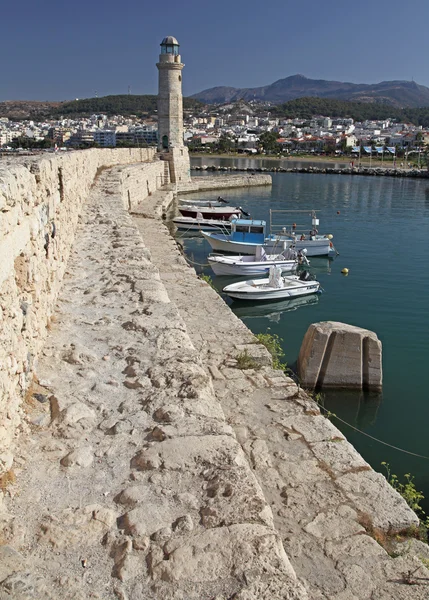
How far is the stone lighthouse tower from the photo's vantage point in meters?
32.5

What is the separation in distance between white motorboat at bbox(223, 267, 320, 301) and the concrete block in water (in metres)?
4.66

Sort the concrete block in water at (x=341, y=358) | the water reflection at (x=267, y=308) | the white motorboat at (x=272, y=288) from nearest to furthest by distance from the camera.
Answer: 1. the concrete block in water at (x=341, y=358)
2. the water reflection at (x=267, y=308)
3. the white motorboat at (x=272, y=288)

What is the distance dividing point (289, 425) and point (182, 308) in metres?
3.15

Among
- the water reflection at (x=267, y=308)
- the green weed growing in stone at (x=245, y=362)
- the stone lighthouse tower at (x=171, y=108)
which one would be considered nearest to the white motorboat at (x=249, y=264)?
the water reflection at (x=267, y=308)

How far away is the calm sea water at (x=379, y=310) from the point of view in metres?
6.98

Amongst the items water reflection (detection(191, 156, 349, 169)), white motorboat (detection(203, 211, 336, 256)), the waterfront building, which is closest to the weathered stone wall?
white motorboat (detection(203, 211, 336, 256))

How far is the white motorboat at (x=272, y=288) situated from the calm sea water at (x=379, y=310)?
23 centimetres

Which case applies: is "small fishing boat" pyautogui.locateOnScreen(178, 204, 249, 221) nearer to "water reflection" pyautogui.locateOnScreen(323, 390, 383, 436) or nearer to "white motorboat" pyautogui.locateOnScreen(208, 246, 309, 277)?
"white motorboat" pyautogui.locateOnScreen(208, 246, 309, 277)

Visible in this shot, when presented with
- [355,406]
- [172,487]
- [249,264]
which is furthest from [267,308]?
[172,487]

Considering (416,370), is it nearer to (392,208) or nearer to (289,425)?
(289,425)

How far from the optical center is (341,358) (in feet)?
24.5

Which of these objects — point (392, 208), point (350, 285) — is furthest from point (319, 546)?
point (392, 208)

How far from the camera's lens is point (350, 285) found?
1487 cm

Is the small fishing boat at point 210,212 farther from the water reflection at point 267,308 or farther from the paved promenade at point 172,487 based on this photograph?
the paved promenade at point 172,487
